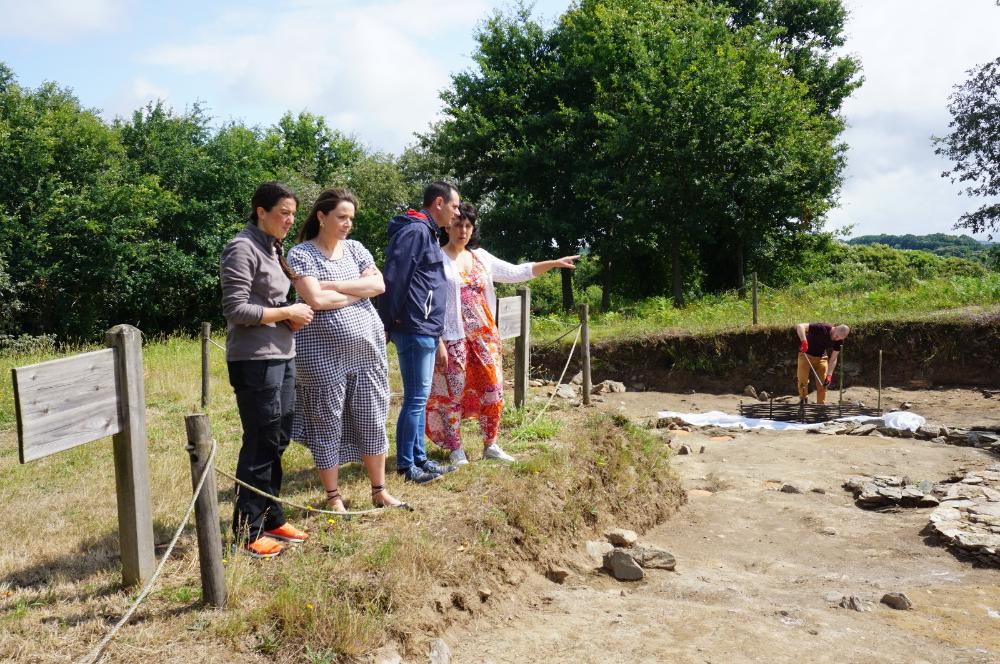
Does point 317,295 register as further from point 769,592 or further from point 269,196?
point 769,592

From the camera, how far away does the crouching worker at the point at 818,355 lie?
12656mm

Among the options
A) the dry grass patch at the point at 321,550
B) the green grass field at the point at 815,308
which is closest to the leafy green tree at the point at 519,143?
the green grass field at the point at 815,308

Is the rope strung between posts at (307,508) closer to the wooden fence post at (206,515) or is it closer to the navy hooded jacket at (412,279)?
the wooden fence post at (206,515)

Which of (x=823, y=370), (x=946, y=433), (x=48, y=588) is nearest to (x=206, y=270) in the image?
(x=823, y=370)

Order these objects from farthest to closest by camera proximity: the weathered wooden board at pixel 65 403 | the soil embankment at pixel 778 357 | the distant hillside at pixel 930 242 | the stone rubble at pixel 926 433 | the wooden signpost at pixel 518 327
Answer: the distant hillside at pixel 930 242, the soil embankment at pixel 778 357, the stone rubble at pixel 926 433, the wooden signpost at pixel 518 327, the weathered wooden board at pixel 65 403

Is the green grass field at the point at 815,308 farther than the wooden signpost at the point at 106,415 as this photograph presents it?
Yes

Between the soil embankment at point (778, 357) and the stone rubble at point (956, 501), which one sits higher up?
the soil embankment at point (778, 357)

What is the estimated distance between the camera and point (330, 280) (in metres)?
4.55

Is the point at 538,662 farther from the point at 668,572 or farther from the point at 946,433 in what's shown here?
the point at 946,433

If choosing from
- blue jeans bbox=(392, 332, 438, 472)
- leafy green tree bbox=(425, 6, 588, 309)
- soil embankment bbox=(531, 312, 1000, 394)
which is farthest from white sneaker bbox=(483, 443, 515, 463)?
leafy green tree bbox=(425, 6, 588, 309)

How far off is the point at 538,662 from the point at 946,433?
28.8 feet

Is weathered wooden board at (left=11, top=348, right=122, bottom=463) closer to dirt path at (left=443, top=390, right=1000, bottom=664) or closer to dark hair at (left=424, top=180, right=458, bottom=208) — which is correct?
dirt path at (left=443, top=390, right=1000, bottom=664)

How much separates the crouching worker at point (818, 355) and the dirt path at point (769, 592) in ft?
11.7

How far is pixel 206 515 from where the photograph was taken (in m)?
3.60
